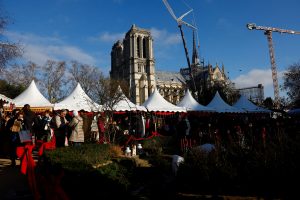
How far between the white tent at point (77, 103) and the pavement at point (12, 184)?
235 inches

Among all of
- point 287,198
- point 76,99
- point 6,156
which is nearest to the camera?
point 287,198

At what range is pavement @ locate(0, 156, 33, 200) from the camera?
21.6ft

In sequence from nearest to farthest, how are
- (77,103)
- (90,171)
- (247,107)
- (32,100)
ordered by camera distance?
(90,171)
(77,103)
(32,100)
(247,107)

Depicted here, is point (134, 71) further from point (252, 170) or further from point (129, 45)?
point (252, 170)

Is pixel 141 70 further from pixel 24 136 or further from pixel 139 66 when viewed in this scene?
pixel 24 136

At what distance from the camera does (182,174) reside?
17.7ft

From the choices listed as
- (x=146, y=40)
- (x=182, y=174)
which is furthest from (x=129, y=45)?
(x=182, y=174)

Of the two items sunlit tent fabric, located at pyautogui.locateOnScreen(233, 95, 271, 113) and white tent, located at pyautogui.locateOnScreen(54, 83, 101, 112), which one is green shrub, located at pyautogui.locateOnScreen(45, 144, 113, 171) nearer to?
white tent, located at pyautogui.locateOnScreen(54, 83, 101, 112)

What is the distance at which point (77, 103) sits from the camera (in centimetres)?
1672

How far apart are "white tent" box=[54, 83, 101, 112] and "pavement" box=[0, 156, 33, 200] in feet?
19.6

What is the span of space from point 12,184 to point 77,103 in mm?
9190

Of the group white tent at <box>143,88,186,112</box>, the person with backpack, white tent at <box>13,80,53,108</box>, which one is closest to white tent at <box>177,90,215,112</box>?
white tent at <box>143,88,186,112</box>

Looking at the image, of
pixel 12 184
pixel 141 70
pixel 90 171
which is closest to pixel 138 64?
pixel 141 70

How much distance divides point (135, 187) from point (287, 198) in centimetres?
516
